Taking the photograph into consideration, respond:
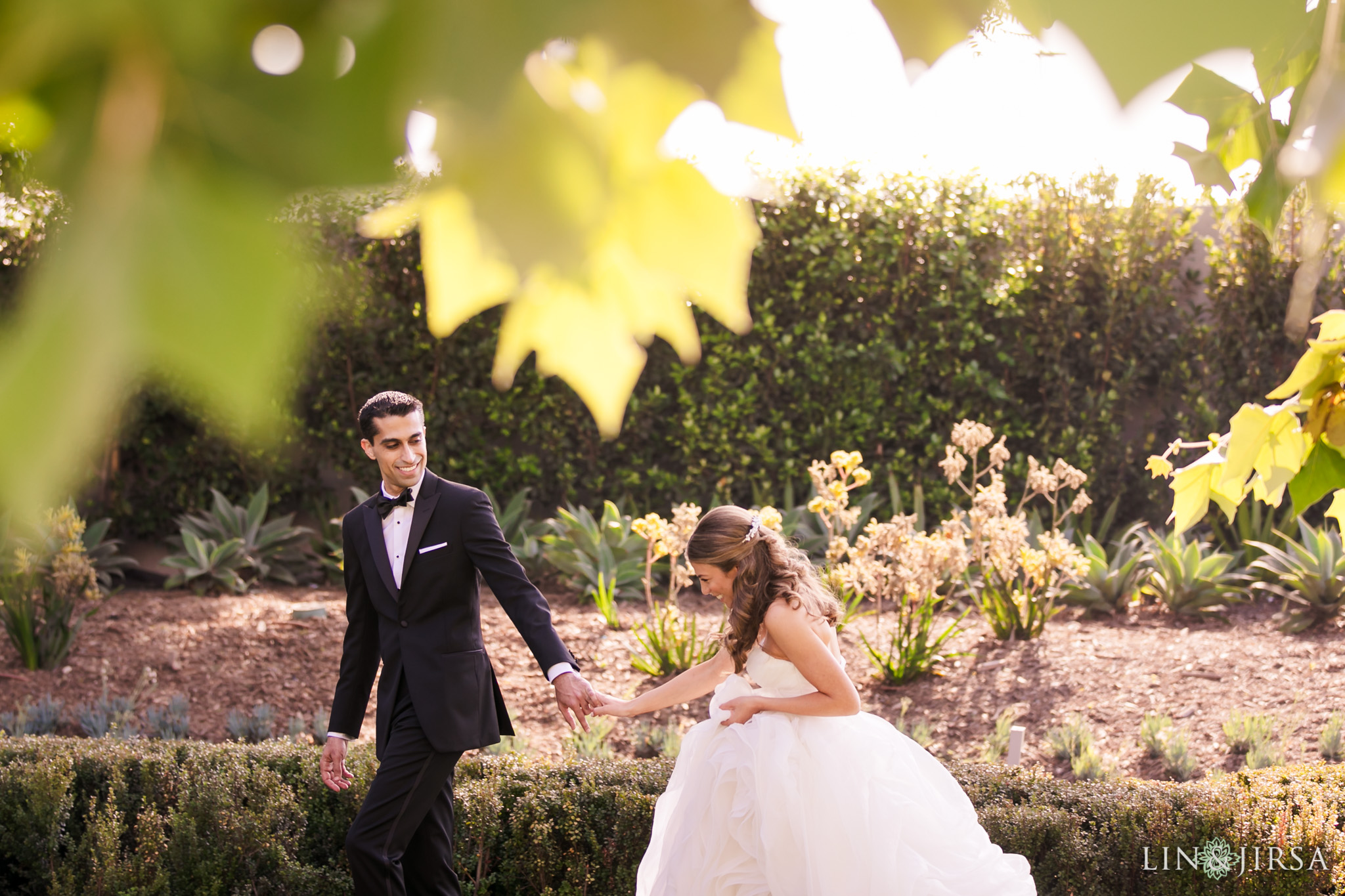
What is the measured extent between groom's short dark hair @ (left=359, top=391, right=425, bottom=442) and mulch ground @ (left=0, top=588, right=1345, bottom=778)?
2268 millimetres

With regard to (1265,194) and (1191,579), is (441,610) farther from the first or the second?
(1191,579)

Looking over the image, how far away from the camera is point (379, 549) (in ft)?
9.84

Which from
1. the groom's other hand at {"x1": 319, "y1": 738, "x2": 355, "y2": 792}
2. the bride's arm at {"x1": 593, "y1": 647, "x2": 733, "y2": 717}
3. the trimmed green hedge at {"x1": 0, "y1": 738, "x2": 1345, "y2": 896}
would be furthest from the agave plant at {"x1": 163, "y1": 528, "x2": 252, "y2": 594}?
the bride's arm at {"x1": 593, "y1": 647, "x2": 733, "y2": 717}

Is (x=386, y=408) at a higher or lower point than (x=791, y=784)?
higher

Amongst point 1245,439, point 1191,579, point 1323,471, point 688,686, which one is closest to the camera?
point 1245,439

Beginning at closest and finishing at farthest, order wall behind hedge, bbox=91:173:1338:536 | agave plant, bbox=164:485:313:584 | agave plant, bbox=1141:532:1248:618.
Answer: agave plant, bbox=1141:532:1248:618 < agave plant, bbox=164:485:313:584 < wall behind hedge, bbox=91:173:1338:536

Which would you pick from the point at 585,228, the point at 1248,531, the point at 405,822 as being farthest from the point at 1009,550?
the point at 585,228

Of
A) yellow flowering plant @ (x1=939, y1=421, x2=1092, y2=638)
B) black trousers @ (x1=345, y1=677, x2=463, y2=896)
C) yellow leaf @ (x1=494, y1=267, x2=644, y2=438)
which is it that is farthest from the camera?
yellow flowering plant @ (x1=939, y1=421, x2=1092, y2=638)

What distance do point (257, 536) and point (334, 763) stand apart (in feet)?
13.9

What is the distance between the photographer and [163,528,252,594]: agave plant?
646 centimetres

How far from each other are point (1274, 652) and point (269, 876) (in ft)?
16.5

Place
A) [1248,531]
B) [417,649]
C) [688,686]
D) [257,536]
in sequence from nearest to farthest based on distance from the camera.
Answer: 1. [417,649]
2. [688,686]
3. [1248,531]
4. [257,536]

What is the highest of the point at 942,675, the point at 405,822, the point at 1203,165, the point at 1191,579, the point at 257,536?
the point at 1203,165

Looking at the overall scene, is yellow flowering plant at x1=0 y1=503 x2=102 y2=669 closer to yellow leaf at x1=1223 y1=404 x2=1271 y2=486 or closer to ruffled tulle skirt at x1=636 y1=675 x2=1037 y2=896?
ruffled tulle skirt at x1=636 y1=675 x2=1037 y2=896
